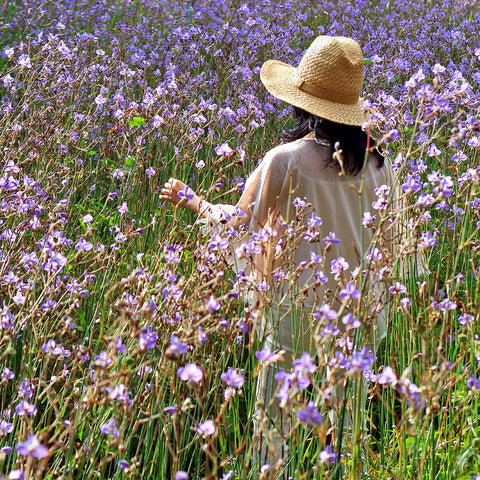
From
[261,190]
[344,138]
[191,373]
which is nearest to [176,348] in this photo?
[191,373]

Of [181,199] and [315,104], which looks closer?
[181,199]

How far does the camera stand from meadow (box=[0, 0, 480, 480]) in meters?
1.42

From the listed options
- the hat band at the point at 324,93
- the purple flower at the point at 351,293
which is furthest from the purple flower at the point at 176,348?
the hat band at the point at 324,93

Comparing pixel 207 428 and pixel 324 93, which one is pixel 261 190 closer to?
pixel 324 93

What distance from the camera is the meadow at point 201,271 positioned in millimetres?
1420

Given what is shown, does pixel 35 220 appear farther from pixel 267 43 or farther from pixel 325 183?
pixel 267 43

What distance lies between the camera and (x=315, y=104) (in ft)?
7.21

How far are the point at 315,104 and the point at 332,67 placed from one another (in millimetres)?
134

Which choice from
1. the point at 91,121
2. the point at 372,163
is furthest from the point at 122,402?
the point at 91,121

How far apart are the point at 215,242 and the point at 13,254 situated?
0.72m

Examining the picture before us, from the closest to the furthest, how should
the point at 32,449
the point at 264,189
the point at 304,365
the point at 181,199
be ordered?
the point at 32,449
the point at 304,365
the point at 181,199
the point at 264,189

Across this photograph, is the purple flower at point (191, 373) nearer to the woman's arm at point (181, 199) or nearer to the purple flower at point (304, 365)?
the purple flower at point (304, 365)

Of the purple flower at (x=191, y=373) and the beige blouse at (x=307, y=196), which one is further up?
the purple flower at (x=191, y=373)

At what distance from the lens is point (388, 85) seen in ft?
17.1
